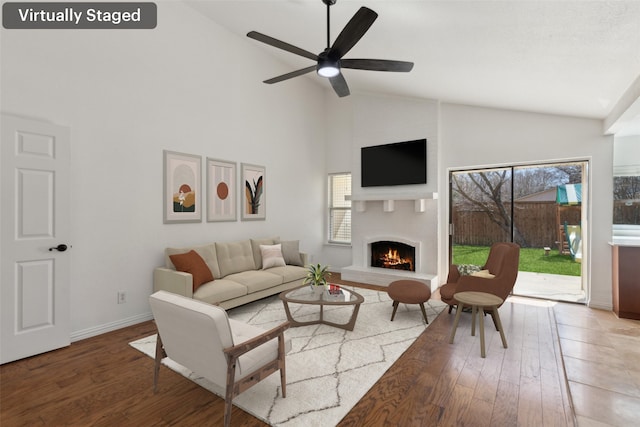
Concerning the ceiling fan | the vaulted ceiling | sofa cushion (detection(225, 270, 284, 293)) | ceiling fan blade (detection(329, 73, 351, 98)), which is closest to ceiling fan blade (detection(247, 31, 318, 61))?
the ceiling fan

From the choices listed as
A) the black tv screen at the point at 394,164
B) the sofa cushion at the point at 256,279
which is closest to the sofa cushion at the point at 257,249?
the sofa cushion at the point at 256,279

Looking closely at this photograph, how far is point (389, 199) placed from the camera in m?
5.59

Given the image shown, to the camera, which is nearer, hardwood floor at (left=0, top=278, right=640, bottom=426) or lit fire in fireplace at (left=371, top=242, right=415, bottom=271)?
hardwood floor at (left=0, top=278, right=640, bottom=426)

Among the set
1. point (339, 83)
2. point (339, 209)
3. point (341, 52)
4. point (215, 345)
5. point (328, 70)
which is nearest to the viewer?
point (215, 345)

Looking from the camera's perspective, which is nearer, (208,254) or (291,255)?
(208,254)

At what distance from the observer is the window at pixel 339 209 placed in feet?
22.4

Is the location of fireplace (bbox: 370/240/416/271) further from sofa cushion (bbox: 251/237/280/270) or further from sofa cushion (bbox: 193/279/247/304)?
sofa cushion (bbox: 193/279/247/304)

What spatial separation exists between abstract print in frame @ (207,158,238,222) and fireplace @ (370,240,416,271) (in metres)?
2.85

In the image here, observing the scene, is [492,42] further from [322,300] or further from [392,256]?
[392,256]

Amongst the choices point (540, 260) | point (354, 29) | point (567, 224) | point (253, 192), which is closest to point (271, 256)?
point (253, 192)

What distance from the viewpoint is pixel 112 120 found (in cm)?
352

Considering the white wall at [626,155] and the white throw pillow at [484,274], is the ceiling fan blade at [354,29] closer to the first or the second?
the white throw pillow at [484,274]

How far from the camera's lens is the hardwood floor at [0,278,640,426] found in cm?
200

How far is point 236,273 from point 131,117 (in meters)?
2.48
